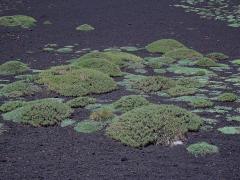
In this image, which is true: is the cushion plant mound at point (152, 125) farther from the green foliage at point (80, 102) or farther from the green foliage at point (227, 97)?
the green foliage at point (227, 97)

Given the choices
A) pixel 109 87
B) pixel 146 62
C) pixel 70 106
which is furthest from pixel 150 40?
pixel 70 106

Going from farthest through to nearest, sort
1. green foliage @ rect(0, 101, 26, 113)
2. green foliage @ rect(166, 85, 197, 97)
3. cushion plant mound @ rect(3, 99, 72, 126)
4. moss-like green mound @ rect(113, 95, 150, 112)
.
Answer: green foliage @ rect(166, 85, 197, 97), green foliage @ rect(0, 101, 26, 113), moss-like green mound @ rect(113, 95, 150, 112), cushion plant mound @ rect(3, 99, 72, 126)

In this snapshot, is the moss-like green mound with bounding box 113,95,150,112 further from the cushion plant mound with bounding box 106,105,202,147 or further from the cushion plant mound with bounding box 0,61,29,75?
the cushion plant mound with bounding box 0,61,29,75

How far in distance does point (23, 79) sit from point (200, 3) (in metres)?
29.2

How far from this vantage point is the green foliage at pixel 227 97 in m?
17.9

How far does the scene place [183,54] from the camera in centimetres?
2680

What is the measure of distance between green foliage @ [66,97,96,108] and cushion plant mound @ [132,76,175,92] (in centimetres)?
271

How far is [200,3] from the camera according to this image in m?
45.6

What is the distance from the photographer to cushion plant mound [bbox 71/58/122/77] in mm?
22173

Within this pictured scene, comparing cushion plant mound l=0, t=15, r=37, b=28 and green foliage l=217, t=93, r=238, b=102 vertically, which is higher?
green foliage l=217, t=93, r=238, b=102

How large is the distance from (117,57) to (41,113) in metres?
10.4

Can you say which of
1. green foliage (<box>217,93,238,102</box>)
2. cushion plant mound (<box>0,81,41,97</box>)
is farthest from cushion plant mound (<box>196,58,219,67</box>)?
cushion plant mound (<box>0,81,41,97</box>)

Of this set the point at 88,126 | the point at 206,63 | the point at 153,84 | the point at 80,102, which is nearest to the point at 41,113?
the point at 88,126

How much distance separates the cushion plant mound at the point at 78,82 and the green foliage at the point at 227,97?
490 cm
